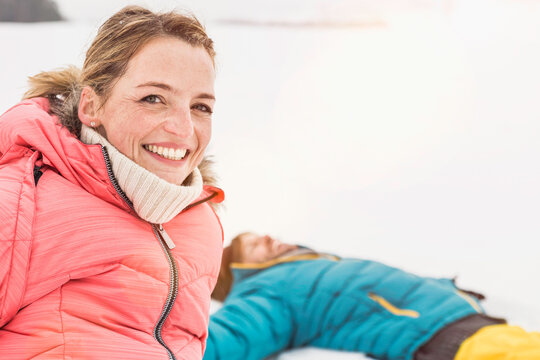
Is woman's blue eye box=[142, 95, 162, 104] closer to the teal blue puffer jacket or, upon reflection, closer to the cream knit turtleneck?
the cream knit turtleneck

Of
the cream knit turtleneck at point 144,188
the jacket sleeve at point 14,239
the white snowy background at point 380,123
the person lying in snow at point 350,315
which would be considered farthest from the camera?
the white snowy background at point 380,123

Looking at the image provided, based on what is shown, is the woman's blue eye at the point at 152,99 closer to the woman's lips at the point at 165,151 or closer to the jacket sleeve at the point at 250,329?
the woman's lips at the point at 165,151

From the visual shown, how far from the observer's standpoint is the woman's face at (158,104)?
81 centimetres

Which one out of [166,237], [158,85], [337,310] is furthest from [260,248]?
[158,85]

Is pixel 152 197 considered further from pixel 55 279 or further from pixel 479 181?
pixel 479 181

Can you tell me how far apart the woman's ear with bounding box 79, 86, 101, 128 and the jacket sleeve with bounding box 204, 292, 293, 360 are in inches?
27.3

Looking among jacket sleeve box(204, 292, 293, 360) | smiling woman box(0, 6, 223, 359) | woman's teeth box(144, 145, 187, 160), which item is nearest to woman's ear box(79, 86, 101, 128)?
smiling woman box(0, 6, 223, 359)

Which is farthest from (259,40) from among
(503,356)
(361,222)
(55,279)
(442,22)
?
(55,279)

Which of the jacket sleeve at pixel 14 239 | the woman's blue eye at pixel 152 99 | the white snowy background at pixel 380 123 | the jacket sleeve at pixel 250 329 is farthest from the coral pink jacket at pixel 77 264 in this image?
the white snowy background at pixel 380 123

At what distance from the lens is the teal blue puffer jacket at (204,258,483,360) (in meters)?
1.42

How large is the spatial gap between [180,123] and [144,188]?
116 millimetres

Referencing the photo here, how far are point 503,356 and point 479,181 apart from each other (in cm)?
113

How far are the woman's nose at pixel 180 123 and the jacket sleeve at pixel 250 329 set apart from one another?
69 cm

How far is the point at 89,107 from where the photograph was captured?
876 millimetres
